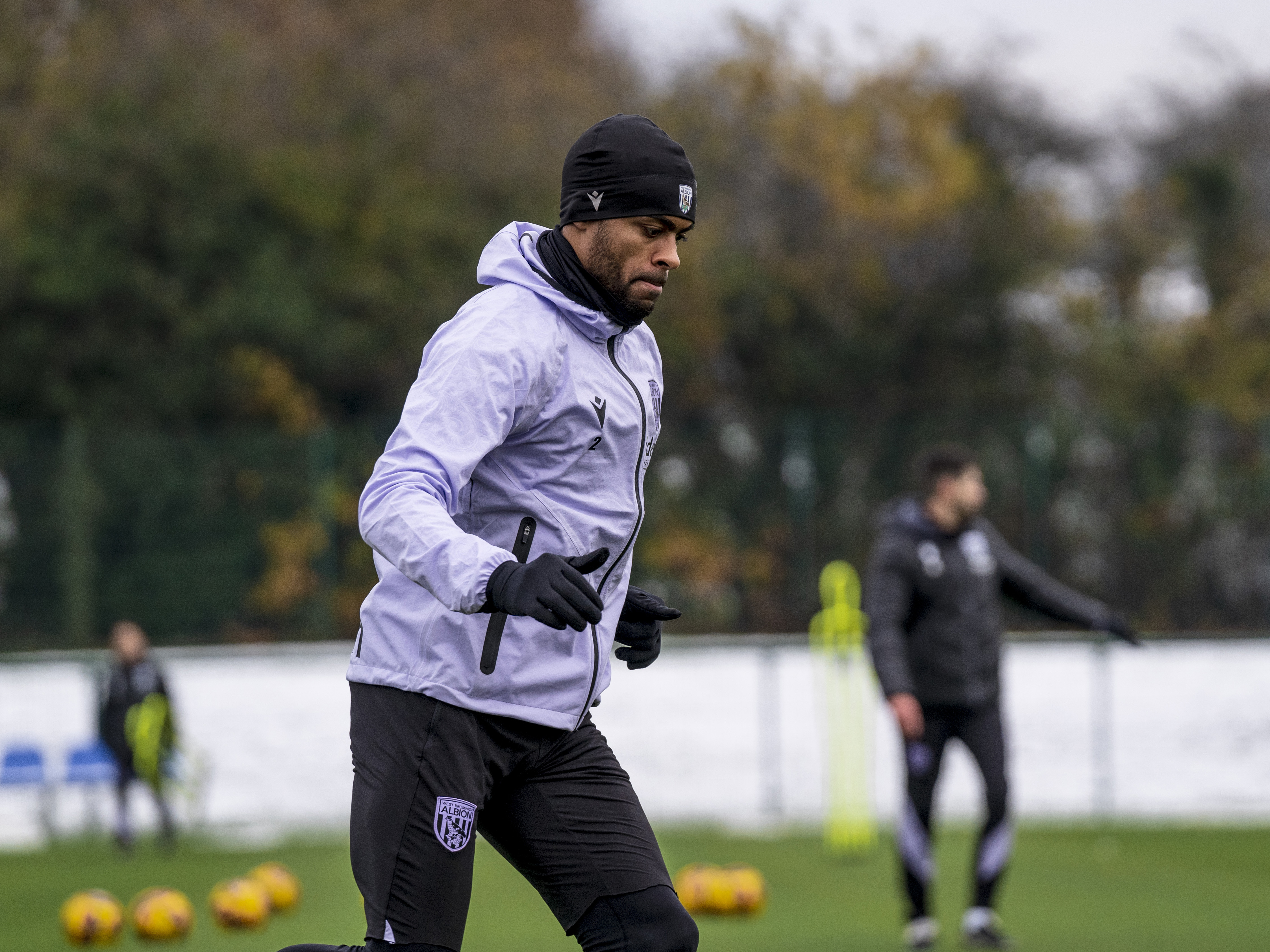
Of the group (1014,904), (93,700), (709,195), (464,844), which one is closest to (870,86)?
(709,195)

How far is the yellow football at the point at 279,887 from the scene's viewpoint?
8.69 meters

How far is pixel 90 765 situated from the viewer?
11953mm

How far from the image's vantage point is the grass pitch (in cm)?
813

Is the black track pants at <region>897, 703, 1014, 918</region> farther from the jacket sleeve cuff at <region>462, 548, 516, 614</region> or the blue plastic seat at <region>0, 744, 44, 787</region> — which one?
the blue plastic seat at <region>0, 744, 44, 787</region>

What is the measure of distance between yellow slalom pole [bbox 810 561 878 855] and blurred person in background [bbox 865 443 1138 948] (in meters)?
2.91

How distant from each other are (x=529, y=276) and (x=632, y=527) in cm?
52

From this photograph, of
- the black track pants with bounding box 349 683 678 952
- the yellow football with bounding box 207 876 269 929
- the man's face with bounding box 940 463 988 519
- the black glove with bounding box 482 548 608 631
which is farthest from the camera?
the yellow football with bounding box 207 876 269 929

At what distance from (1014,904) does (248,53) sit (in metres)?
18.4

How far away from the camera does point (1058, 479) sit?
14938mm

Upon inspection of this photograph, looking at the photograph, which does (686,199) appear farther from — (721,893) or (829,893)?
(829,893)

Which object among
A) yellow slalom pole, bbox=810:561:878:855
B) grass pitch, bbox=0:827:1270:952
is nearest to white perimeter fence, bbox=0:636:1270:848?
yellow slalom pole, bbox=810:561:878:855

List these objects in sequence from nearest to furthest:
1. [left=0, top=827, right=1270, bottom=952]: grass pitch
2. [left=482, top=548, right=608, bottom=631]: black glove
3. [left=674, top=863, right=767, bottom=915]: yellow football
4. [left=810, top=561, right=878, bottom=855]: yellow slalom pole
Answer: [left=482, top=548, right=608, bottom=631]: black glove → [left=0, top=827, right=1270, bottom=952]: grass pitch → [left=674, top=863, right=767, bottom=915]: yellow football → [left=810, top=561, right=878, bottom=855]: yellow slalom pole

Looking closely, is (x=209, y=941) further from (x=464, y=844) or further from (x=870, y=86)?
(x=870, y=86)

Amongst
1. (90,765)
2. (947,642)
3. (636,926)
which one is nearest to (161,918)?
(947,642)
